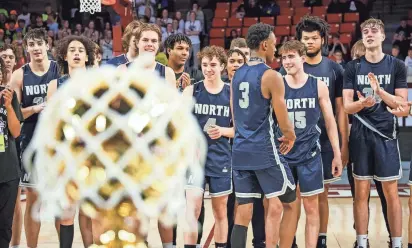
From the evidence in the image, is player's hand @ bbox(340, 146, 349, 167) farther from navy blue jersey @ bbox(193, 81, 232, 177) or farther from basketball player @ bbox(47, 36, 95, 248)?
basketball player @ bbox(47, 36, 95, 248)

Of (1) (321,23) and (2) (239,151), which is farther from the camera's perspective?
(1) (321,23)

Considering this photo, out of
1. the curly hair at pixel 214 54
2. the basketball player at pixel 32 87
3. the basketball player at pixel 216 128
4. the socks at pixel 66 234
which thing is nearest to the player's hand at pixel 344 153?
the basketball player at pixel 216 128

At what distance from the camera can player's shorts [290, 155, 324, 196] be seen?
4445 millimetres

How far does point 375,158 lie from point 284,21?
10.1 metres

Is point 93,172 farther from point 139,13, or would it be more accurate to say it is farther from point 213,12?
point 213,12

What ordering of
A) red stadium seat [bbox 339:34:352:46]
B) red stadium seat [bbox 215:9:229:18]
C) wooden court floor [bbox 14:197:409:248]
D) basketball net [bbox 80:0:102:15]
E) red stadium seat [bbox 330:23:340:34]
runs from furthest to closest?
red stadium seat [bbox 215:9:229:18] → red stadium seat [bbox 330:23:340:34] → red stadium seat [bbox 339:34:352:46] → basketball net [bbox 80:0:102:15] → wooden court floor [bbox 14:197:409:248]

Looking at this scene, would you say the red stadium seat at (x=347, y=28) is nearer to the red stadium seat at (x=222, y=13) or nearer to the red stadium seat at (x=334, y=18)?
the red stadium seat at (x=334, y=18)

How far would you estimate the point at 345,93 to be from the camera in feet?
15.8

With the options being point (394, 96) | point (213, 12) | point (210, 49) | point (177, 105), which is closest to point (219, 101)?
point (210, 49)

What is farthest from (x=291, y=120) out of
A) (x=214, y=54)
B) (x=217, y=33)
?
(x=217, y=33)

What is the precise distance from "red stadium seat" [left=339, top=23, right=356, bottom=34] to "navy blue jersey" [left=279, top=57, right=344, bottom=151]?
943 centimetres

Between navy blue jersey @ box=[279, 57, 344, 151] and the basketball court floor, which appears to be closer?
navy blue jersey @ box=[279, 57, 344, 151]

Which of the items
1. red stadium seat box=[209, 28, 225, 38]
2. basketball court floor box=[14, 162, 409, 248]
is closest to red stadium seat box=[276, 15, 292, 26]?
red stadium seat box=[209, 28, 225, 38]

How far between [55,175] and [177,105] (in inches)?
12.6
